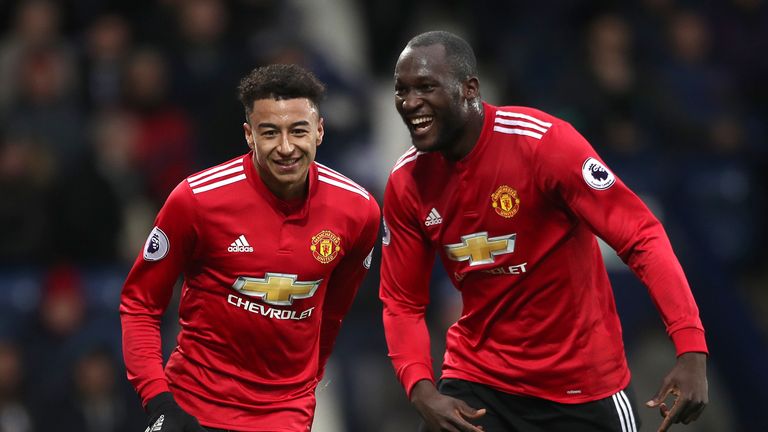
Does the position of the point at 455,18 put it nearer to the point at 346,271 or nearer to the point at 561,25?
the point at 561,25

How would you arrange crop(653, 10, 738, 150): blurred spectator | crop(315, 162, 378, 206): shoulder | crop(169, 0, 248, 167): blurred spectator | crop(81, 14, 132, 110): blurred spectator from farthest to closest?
1. crop(653, 10, 738, 150): blurred spectator
2. crop(81, 14, 132, 110): blurred spectator
3. crop(169, 0, 248, 167): blurred spectator
4. crop(315, 162, 378, 206): shoulder

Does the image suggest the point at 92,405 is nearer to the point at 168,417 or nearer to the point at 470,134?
the point at 168,417

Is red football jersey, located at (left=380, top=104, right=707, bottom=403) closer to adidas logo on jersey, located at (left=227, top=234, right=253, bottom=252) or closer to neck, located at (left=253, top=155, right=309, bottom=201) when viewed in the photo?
neck, located at (left=253, top=155, right=309, bottom=201)

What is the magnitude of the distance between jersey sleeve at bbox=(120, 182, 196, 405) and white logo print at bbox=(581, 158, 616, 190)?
1.34 meters

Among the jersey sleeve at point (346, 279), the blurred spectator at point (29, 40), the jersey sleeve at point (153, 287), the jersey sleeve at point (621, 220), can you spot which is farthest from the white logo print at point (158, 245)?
the blurred spectator at point (29, 40)

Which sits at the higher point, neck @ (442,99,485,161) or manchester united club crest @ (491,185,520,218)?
neck @ (442,99,485,161)

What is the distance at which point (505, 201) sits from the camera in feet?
15.3

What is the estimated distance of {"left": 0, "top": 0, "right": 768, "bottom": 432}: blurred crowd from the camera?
760 centimetres

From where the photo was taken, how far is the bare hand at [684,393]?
4055 mm

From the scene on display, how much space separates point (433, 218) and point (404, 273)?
0.22m

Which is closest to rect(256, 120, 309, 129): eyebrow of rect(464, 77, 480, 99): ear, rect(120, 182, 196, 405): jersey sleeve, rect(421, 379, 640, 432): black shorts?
rect(120, 182, 196, 405): jersey sleeve

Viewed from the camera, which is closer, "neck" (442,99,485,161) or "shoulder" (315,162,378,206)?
"neck" (442,99,485,161)

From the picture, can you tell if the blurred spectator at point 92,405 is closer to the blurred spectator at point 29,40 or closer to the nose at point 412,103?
the blurred spectator at point 29,40

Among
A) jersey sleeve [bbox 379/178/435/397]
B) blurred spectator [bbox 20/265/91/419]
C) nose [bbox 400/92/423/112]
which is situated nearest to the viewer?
nose [bbox 400/92/423/112]
